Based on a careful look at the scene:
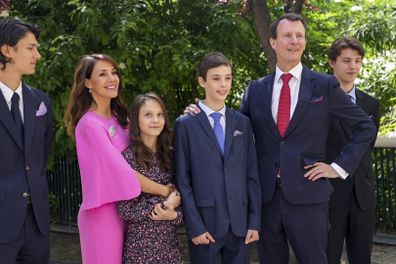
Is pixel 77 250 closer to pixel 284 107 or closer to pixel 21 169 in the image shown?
pixel 21 169

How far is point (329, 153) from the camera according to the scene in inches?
183

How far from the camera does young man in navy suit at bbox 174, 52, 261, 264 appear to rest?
4.08 meters

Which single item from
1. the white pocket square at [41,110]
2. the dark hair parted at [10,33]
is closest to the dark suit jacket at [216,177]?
the white pocket square at [41,110]

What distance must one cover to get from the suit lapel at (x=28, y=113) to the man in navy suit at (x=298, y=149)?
A: 1465 millimetres

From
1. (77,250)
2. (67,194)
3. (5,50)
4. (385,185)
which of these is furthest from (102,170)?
(67,194)

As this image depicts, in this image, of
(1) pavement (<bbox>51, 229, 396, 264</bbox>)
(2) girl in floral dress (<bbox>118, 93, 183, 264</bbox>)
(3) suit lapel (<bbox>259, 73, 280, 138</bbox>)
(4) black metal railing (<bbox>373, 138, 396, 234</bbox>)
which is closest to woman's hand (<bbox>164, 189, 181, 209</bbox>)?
(2) girl in floral dress (<bbox>118, 93, 183, 264</bbox>)

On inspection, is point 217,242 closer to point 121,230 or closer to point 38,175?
point 121,230

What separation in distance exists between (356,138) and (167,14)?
12.3 feet

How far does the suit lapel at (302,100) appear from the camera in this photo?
411 cm

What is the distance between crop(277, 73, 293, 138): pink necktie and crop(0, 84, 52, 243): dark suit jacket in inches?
61.6

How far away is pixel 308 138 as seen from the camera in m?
4.12

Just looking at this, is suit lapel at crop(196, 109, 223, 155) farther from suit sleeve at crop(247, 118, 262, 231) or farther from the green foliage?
the green foliage

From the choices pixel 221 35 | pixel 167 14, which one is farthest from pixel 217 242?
pixel 167 14

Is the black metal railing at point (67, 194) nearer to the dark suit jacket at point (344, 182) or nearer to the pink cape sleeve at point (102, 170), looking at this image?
the dark suit jacket at point (344, 182)
